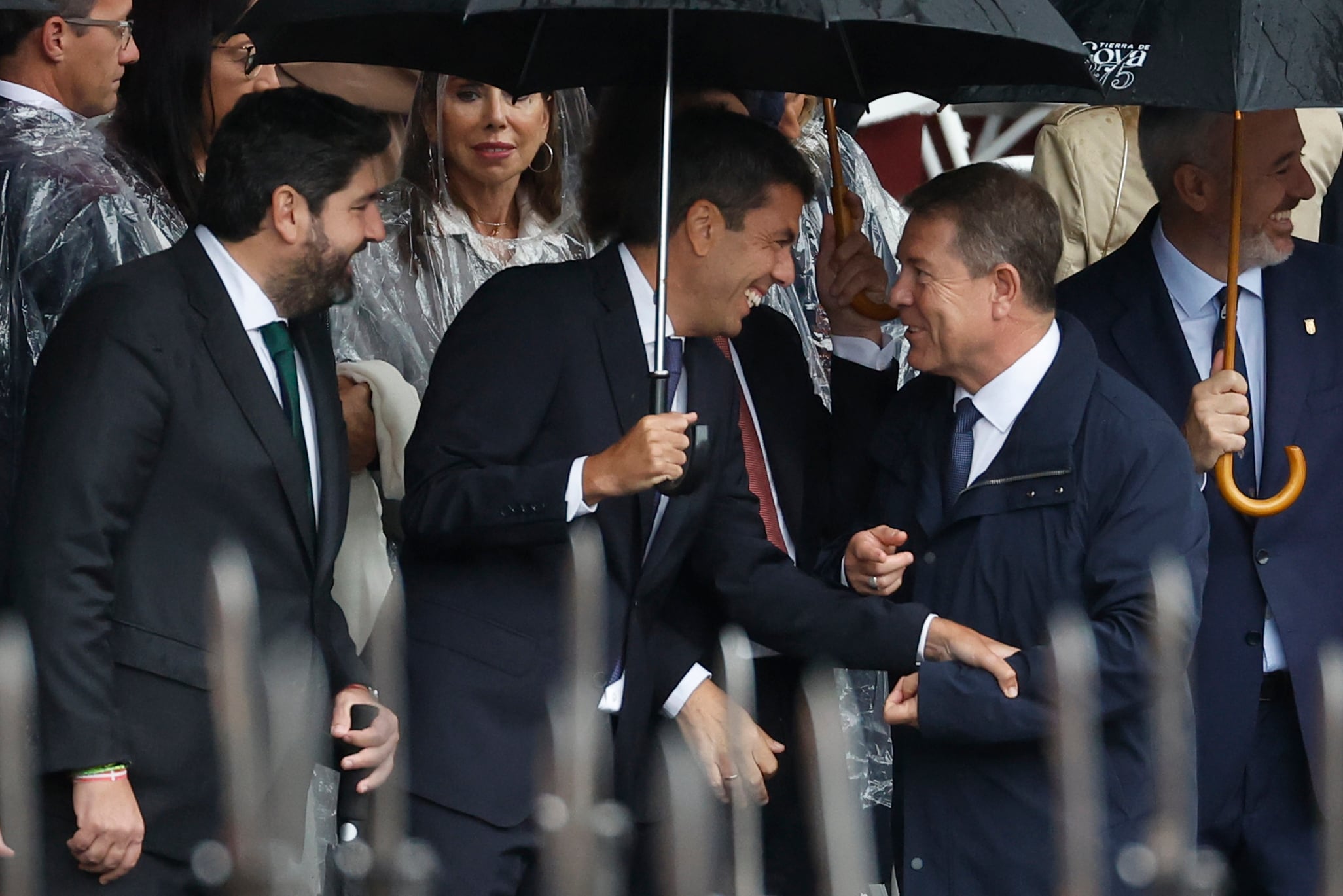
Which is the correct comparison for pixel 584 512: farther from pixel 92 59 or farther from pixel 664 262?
pixel 92 59

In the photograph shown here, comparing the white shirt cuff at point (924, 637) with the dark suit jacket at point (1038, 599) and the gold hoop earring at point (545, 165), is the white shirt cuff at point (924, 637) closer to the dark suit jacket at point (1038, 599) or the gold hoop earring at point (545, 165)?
the dark suit jacket at point (1038, 599)

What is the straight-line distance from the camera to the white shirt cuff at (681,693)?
3631 mm

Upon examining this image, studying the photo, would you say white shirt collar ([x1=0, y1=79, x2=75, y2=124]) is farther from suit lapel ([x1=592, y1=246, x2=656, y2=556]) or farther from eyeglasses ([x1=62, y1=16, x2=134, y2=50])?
suit lapel ([x1=592, y1=246, x2=656, y2=556])

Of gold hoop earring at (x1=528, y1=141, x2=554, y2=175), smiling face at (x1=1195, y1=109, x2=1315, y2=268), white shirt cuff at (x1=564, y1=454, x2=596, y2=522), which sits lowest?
white shirt cuff at (x1=564, y1=454, x2=596, y2=522)

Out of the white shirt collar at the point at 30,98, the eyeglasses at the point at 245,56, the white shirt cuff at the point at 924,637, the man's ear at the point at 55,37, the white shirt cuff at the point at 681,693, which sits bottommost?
the white shirt cuff at the point at 681,693

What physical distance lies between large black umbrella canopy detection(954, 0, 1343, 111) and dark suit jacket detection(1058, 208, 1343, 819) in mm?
512

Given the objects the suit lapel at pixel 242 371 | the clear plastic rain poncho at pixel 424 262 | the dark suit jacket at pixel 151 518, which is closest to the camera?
the dark suit jacket at pixel 151 518

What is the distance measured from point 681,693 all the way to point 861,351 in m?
0.80

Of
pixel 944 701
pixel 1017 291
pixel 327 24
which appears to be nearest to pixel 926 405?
pixel 1017 291

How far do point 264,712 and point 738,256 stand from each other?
1.16 meters

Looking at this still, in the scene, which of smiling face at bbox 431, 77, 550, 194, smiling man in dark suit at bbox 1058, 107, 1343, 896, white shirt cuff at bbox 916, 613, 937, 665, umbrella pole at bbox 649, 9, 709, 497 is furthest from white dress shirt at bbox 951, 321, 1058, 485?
smiling face at bbox 431, 77, 550, 194

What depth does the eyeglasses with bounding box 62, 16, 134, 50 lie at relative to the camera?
3.93 metres

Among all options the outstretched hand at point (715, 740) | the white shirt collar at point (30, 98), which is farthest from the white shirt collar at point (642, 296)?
the white shirt collar at point (30, 98)

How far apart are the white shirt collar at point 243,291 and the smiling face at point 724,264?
0.72 meters
